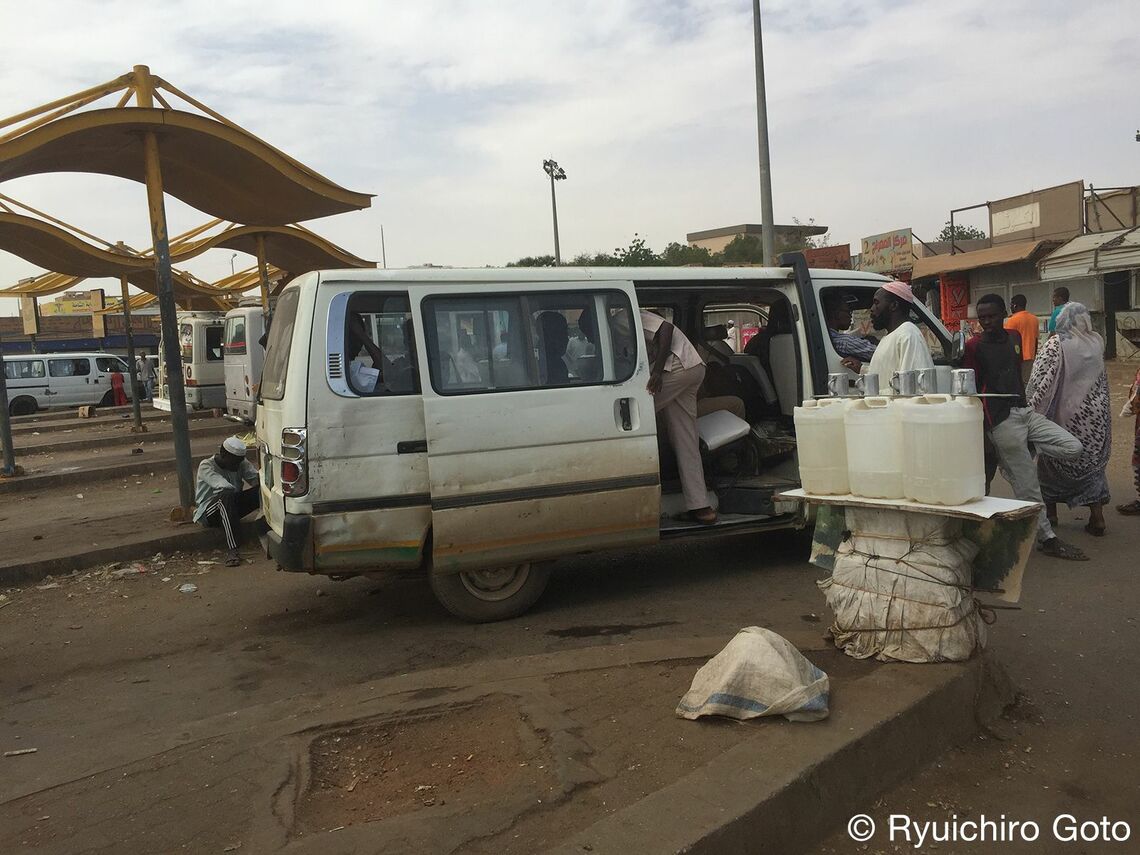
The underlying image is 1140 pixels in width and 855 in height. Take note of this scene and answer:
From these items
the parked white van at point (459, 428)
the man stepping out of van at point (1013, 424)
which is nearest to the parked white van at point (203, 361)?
the parked white van at point (459, 428)

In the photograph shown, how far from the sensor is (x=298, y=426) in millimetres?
4426

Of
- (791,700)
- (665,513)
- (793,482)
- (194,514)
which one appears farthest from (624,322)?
(194,514)

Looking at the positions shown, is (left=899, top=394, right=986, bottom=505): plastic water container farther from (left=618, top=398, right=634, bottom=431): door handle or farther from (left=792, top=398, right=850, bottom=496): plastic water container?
(left=618, top=398, right=634, bottom=431): door handle

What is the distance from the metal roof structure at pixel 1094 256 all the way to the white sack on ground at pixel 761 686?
17.0 m

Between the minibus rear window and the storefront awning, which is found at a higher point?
the storefront awning

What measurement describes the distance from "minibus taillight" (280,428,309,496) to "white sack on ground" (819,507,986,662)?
2587 mm

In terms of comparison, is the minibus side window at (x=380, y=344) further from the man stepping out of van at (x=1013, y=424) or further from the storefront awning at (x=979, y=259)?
the storefront awning at (x=979, y=259)

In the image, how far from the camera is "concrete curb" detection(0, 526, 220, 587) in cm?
648

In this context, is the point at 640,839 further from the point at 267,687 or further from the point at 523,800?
the point at 267,687

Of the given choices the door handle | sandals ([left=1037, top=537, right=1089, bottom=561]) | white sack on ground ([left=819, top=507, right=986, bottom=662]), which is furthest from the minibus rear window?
sandals ([left=1037, top=537, right=1089, bottom=561])

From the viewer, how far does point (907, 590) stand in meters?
3.51

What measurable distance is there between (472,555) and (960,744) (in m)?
2.49

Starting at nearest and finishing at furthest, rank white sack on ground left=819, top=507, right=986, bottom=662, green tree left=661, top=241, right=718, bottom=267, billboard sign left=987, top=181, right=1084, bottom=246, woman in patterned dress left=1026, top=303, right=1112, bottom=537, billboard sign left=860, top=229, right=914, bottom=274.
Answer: white sack on ground left=819, top=507, right=986, bottom=662 < woman in patterned dress left=1026, top=303, right=1112, bottom=537 < billboard sign left=987, top=181, right=1084, bottom=246 < billboard sign left=860, top=229, right=914, bottom=274 < green tree left=661, top=241, right=718, bottom=267

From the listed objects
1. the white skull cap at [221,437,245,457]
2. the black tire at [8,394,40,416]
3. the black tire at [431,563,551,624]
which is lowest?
the black tire at [431,563,551,624]
